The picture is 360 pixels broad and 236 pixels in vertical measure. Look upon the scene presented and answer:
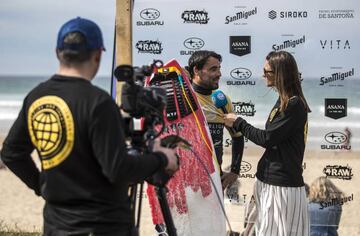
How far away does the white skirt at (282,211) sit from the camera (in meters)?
3.78

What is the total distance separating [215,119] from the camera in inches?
167

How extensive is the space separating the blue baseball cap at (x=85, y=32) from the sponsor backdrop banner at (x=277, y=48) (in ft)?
9.17

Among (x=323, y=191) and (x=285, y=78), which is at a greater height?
(x=285, y=78)

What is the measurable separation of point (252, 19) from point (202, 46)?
1.53 ft

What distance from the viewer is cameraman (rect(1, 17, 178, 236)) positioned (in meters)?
2.13

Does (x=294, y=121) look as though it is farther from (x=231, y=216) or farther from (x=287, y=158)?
(x=231, y=216)

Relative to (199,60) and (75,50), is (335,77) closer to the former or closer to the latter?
(199,60)

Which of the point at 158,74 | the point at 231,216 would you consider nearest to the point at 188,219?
the point at 158,74

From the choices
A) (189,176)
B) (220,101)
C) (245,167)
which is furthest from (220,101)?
(245,167)

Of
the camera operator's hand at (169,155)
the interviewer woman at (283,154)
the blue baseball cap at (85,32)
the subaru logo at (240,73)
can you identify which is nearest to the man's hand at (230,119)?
the interviewer woman at (283,154)

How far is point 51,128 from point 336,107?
3344 mm

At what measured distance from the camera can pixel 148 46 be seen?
16.9ft

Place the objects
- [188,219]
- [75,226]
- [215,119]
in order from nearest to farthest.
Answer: [75,226], [188,219], [215,119]

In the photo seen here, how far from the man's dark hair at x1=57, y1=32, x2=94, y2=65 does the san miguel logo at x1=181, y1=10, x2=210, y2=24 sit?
293 cm
